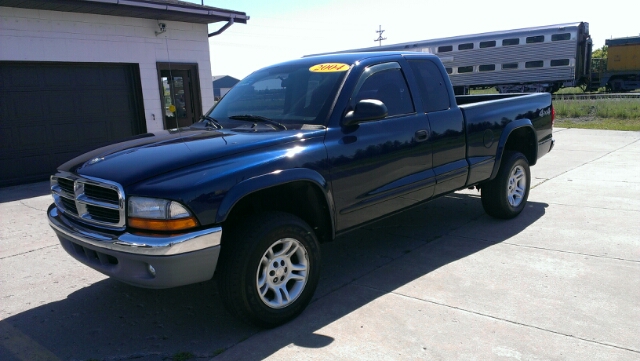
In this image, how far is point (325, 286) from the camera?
4.21 m

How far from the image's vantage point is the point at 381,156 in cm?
413

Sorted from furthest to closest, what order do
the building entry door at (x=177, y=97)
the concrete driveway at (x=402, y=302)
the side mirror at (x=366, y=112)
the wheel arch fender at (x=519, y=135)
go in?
1. the building entry door at (x=177, y=97)
2. the wheel arch fender at (x=519, y=135)
3. the side mirror at (x=366, y=112)
4. the concrete driveway at (x=402, y=302)

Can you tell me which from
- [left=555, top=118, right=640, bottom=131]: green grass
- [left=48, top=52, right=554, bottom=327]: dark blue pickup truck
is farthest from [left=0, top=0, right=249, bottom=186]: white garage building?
[left=555, top=118, right=640, bottom=131]: green grass

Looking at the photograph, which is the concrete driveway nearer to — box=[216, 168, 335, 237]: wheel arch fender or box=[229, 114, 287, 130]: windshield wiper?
box=[216, 168, 335, 237]: wheel arch fender

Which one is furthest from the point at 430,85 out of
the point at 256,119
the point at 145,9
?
the point at 145,9

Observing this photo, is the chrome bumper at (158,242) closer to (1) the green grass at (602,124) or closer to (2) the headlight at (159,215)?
(2) the headlight at (159,215)

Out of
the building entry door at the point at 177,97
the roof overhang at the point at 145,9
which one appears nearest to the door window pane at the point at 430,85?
the roof overhang at the point at 145,9

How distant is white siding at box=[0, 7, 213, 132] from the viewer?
888 centimetres


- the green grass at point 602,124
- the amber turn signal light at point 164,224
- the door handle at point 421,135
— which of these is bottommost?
the green grass at point 602,124

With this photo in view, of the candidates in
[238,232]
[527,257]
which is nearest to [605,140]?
[527,257]

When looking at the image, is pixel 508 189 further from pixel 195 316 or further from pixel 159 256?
pixel 159 256

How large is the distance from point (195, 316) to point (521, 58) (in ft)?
94.8

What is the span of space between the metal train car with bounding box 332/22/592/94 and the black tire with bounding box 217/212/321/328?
28.2 metres

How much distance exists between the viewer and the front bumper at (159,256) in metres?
2.94
